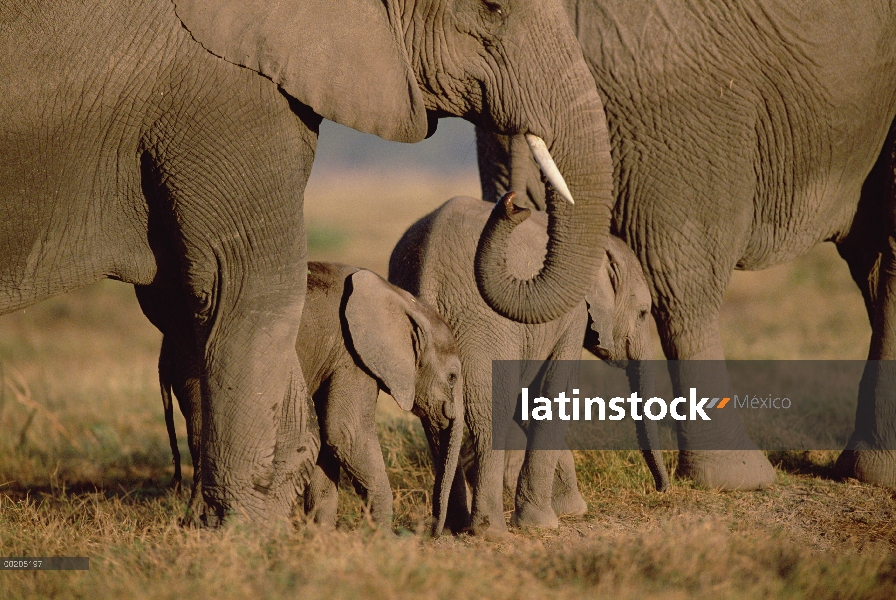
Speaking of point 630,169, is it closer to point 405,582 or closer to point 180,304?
point 180,304

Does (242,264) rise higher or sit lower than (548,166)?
lower

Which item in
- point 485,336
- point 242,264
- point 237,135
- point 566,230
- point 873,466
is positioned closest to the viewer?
point 237,135

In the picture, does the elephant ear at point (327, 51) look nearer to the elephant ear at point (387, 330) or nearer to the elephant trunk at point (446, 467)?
the elephant ear at point (387, 330)

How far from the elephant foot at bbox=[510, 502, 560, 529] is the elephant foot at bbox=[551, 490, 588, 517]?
254 mm

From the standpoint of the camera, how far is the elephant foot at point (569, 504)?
5.54 m

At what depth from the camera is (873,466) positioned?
20.1 feet

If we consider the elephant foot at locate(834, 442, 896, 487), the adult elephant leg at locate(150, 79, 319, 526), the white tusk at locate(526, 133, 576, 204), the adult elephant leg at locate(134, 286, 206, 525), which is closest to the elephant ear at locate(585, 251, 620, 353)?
the white tusk at locate(526, 133, 576, 204)

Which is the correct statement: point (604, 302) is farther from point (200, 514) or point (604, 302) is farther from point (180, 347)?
point (200, 514)

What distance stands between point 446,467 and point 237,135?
1.78 m

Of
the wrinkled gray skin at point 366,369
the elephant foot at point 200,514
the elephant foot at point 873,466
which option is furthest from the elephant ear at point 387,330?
the elephant foot at point 873,466

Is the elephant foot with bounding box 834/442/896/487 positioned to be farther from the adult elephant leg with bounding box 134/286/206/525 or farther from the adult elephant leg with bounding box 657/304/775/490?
the adult elephant leg with bounding box 134/286/206/525

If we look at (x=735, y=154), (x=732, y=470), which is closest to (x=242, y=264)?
(x=735, y=154)

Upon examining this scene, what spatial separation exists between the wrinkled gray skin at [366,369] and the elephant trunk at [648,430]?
1137 millimetres

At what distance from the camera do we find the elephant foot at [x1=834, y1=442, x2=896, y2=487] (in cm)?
612
